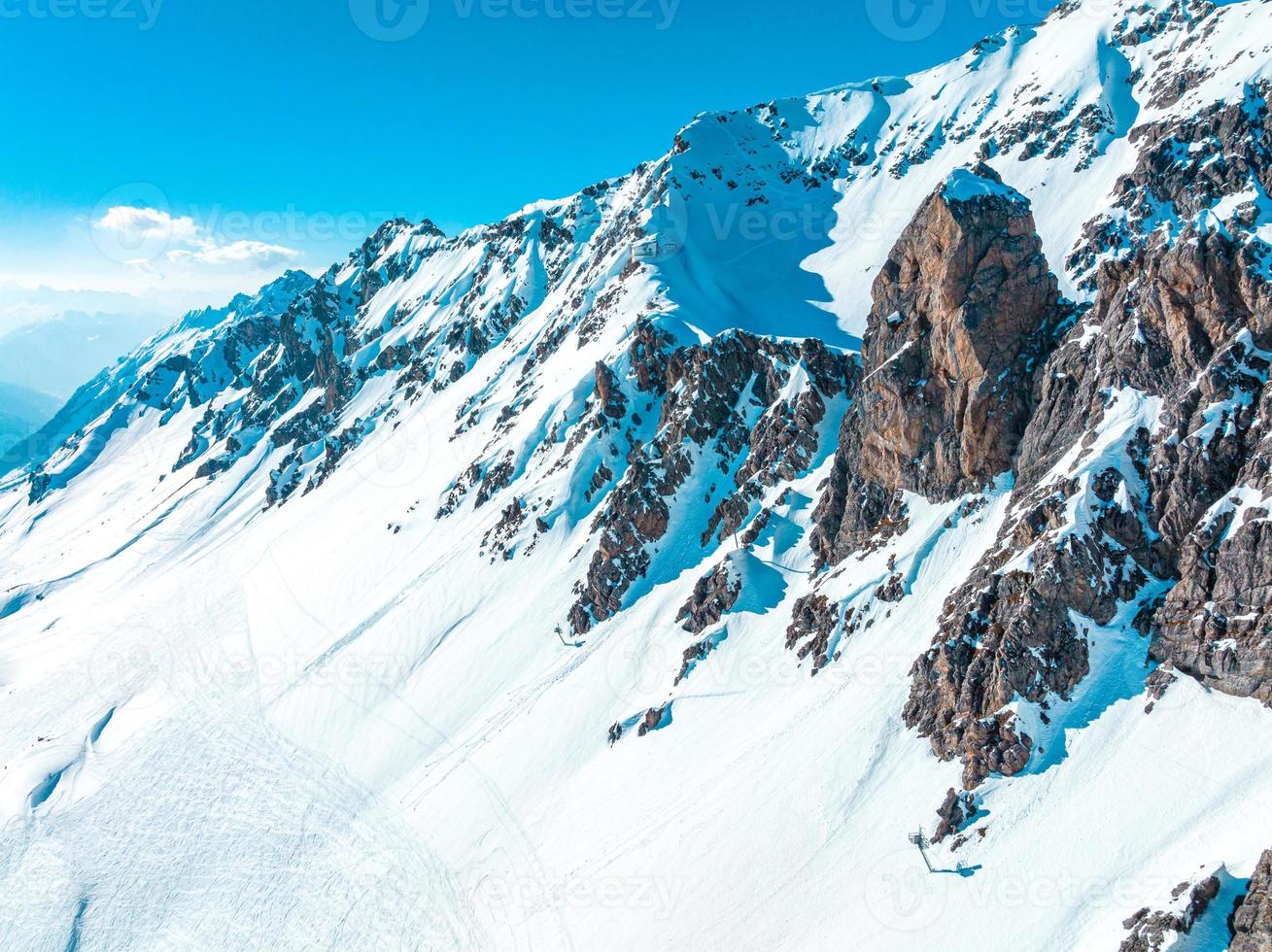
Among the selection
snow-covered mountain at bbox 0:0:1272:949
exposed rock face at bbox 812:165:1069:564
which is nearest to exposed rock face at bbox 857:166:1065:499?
exposed rock face at bbox 812:165:1069:564

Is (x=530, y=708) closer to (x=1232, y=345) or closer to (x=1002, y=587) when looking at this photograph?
(x=1002, y=587)

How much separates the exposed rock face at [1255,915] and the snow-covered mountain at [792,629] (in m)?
0.28

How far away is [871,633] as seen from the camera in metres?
51.8

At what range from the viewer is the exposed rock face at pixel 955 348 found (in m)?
53.8

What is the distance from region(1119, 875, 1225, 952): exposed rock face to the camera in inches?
1082

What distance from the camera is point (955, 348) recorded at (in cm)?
5472

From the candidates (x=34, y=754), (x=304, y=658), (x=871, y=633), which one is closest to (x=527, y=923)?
(x=871, y=633)

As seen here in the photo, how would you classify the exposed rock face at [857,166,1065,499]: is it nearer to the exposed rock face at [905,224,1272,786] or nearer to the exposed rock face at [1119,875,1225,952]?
the exposed rock face at [905,224,1272,786]

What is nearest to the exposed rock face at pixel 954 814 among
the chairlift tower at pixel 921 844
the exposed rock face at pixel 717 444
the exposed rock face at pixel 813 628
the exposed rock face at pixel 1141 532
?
the chairlift tower at pixel 921 844

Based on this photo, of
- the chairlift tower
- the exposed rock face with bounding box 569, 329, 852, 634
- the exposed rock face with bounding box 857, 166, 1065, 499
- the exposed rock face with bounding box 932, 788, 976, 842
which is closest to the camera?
the chairlift tower

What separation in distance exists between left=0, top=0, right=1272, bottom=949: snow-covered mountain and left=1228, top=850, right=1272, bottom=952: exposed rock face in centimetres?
28

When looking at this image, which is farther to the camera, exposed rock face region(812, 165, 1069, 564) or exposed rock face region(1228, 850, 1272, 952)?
exposed rock face region(812, 165, 1069, 564)

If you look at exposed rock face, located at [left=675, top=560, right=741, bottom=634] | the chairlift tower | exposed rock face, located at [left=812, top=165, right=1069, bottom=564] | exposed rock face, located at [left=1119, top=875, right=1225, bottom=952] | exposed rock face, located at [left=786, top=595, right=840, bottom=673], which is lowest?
exposed rock face, located at [left=1119, top=875, right=1225, bottom=952]

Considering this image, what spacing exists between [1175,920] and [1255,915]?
2.66 metres
